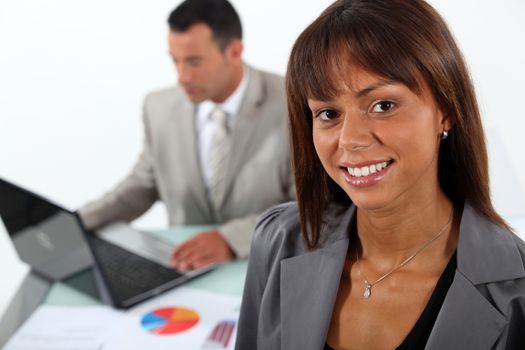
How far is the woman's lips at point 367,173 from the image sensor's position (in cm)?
122

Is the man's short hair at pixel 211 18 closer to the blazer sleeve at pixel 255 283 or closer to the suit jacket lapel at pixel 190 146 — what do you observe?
the suit jacket lapel at pixel 190 146

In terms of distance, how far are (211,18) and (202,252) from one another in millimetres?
1064

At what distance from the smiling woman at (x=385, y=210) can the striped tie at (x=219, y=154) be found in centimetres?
120

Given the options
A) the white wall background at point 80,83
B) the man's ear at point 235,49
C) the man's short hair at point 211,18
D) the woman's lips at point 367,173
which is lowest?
the white wall background at point 80,83

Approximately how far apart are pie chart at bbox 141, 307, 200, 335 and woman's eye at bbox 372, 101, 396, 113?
0.94 metres

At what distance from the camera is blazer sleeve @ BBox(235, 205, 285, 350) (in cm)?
153

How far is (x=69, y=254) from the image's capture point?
1.88 meters

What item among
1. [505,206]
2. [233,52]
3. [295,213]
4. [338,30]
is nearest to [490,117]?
[505,206]

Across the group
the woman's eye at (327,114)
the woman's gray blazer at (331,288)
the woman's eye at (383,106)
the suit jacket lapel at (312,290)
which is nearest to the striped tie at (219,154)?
the woman's gray blazer at (331,288)

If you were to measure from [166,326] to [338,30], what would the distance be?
1.04m

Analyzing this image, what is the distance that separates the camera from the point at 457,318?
1216mm

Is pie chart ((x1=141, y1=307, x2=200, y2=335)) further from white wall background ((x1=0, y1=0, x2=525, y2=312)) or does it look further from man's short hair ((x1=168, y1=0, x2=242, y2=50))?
white wall background ((x1=0, y1=0, x2=525, y2=312))

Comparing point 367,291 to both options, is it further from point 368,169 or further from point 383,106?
point 383,106

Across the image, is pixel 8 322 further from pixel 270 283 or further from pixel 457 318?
pixel 457 318
